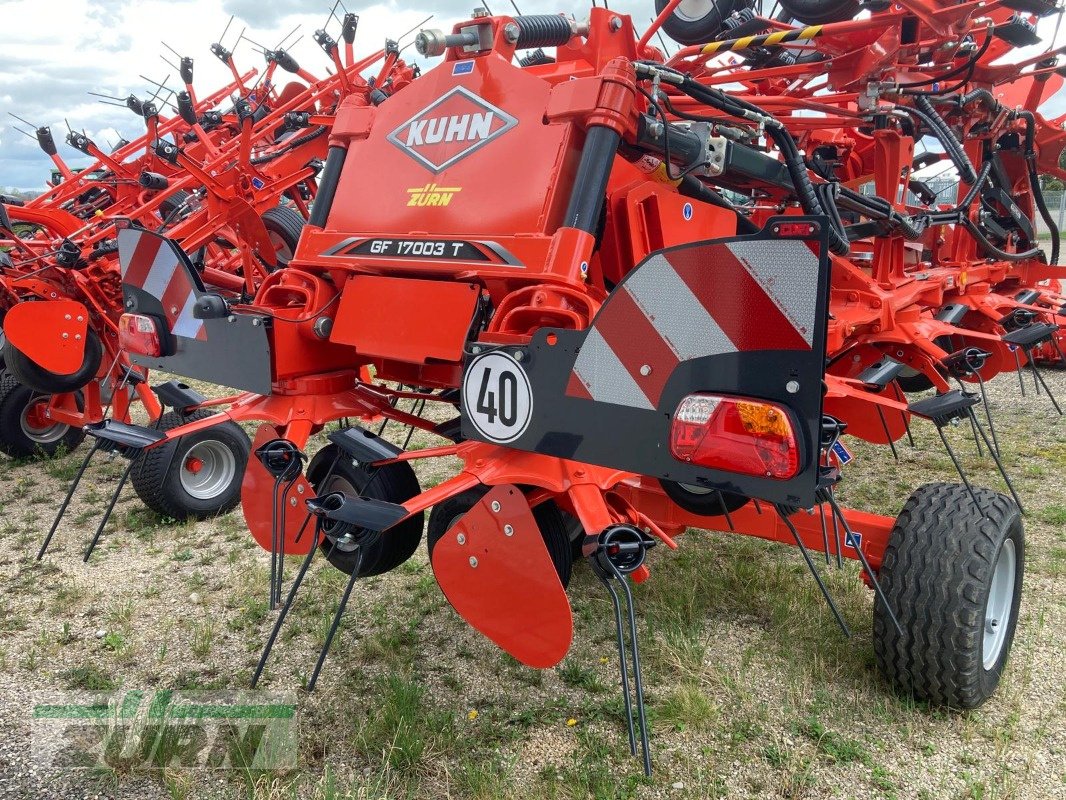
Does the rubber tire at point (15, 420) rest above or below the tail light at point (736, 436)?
below

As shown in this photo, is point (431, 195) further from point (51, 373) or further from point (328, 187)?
point (51, 373)

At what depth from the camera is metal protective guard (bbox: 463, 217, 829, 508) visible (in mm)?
1617

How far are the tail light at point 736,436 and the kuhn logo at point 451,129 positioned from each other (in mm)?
1243

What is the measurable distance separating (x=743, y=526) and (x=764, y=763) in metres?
0.73

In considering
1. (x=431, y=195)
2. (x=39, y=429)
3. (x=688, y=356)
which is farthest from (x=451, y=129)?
(x=39, y=429)

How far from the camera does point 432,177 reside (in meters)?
2.64

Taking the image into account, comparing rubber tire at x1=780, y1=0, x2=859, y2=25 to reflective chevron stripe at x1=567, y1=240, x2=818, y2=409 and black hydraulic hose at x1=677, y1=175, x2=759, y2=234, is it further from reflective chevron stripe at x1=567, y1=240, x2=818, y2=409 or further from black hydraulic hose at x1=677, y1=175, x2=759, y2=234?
reflective chevron stripe at x1=567, y1=240, x2=818, y2=409

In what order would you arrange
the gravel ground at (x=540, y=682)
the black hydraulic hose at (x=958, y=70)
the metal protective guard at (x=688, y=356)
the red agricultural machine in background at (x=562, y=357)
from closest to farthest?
1. the metal protective guard at (x=688, y=356)
2. the red agricultural machine in background at (x=562, y=357)
3. the gravel ground at (x=540, y=682)
4. the black hydraulic hose at (x=958, y=70)

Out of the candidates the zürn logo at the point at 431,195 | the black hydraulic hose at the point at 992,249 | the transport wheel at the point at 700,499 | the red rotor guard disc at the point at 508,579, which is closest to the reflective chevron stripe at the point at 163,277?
the zürn logo at the point at 431,195

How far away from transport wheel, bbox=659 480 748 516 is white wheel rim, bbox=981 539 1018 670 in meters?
1.05

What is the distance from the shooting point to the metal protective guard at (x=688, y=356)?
1617 mm

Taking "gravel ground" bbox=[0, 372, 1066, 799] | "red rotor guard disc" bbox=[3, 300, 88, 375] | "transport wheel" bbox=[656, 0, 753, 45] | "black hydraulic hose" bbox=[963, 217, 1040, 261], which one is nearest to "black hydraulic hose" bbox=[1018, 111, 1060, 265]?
"black hydraulic hose" bbox=[963, 217, 1040, 261]

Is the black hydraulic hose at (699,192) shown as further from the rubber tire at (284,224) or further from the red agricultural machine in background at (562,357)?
the rubber tire at (284,224)

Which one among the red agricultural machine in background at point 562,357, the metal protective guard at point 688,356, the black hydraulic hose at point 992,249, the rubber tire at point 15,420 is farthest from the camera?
the rubber tire at point 15,420
